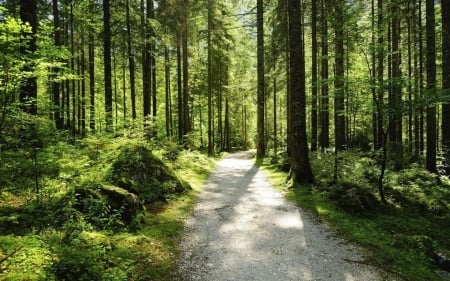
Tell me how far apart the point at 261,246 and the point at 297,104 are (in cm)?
601

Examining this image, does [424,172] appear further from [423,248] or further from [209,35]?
[209,35]

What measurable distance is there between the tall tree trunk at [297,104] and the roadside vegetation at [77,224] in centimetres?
437

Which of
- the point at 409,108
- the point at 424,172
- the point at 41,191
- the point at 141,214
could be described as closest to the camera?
the point at 41,191

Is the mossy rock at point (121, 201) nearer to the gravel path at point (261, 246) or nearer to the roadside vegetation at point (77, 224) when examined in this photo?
the roadside vegetation at point (77, 224)

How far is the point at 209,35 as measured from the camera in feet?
74.3

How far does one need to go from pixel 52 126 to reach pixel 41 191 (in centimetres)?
123

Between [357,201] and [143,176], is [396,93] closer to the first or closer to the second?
[357,201]

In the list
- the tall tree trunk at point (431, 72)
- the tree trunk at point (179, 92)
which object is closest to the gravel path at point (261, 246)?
the tall tree trunk at point (431, 72)

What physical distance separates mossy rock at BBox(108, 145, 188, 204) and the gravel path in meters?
1.03

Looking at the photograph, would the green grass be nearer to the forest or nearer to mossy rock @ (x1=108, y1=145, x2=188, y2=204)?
the forest

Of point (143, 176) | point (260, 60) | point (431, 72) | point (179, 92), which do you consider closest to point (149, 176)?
point (143, 176)

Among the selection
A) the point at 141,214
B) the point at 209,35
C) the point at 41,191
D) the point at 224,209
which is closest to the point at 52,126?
the point at 41,191

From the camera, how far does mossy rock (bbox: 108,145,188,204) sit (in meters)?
8.29

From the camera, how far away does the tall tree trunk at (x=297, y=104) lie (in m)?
10.9
